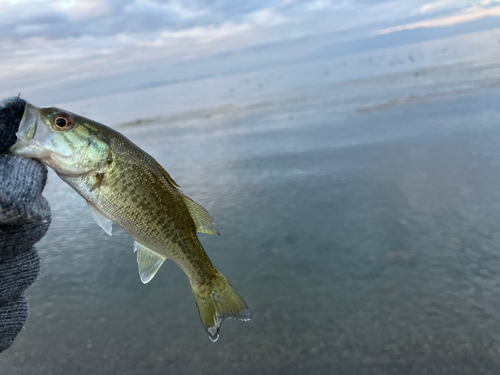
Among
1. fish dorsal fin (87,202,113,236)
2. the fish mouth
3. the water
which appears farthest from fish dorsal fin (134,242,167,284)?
the water

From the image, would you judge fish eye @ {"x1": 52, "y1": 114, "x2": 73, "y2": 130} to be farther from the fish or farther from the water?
the water

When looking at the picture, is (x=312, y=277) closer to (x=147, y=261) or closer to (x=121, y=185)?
(x=147, y=261)

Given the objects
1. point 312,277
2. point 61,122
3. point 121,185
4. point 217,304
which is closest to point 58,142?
point 61,122

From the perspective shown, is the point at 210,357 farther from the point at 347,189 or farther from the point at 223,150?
the point at 223,150

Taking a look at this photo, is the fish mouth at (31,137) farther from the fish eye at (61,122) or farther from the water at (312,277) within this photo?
the water at (312,277)

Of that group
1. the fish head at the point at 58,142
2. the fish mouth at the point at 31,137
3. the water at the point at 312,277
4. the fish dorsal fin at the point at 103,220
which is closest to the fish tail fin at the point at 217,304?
the fish dorsal fin at the point at 103,220

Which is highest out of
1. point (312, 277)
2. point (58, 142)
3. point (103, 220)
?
point (58, 142)
